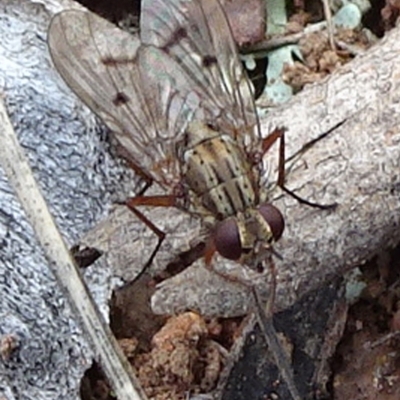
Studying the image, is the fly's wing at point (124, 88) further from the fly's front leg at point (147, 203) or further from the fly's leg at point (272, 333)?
the fly's leg at point (272, 333)

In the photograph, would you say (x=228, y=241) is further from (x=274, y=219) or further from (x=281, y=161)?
(x=281, y=161)

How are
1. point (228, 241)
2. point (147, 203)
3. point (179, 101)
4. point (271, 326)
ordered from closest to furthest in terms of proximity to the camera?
point (228, 241) → point (271, 326) → point (147, 203) → point (179, 101)

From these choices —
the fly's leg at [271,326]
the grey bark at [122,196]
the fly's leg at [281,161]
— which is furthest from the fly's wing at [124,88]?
the fly's leg at [271,326]

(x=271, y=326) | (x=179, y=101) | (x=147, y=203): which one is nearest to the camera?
(x=271, y=326)

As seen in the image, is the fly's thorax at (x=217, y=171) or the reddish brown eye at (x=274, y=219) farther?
the fly's thorax at (x=217, y=171)

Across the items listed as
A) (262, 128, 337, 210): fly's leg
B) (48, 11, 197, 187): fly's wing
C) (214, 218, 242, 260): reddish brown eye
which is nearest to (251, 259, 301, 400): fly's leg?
(214, 218, 242, 260): reddish brown eye

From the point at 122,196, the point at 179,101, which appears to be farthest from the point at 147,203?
the point at 179,101
